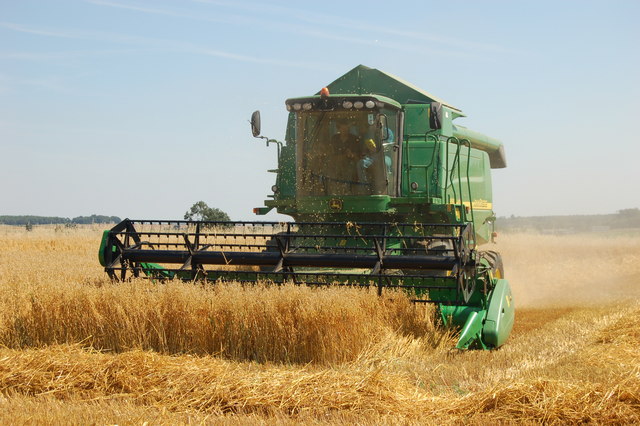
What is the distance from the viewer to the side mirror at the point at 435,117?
705 centimetres

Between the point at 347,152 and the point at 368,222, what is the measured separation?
33.6 inches

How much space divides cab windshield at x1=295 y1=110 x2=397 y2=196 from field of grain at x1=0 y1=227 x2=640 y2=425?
212 centimetres

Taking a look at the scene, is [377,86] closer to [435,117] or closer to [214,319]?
[435,117]

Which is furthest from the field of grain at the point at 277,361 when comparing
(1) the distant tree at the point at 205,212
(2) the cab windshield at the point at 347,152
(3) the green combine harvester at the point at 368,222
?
(1) the distant tree at the point at 205,212

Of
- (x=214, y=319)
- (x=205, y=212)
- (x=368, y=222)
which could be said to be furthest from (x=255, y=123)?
(x=205, y=212)

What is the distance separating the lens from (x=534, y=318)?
8445 millimetres

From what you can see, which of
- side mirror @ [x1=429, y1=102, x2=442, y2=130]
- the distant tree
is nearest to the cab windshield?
side mirror @ [x1=429, y1=102, x2=442, y2=130]

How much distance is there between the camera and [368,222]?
24.5 ft

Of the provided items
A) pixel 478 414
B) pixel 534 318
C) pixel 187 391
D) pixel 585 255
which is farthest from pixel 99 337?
pixel 585 255

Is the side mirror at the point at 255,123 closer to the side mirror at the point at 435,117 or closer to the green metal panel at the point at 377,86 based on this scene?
the green metal panel at the point at 377,86

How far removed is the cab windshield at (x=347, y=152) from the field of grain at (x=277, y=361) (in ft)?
6.96

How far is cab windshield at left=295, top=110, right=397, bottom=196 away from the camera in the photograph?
7.78m

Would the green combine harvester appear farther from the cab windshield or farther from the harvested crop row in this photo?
the harvested crop row

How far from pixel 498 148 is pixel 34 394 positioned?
27.1 ft
